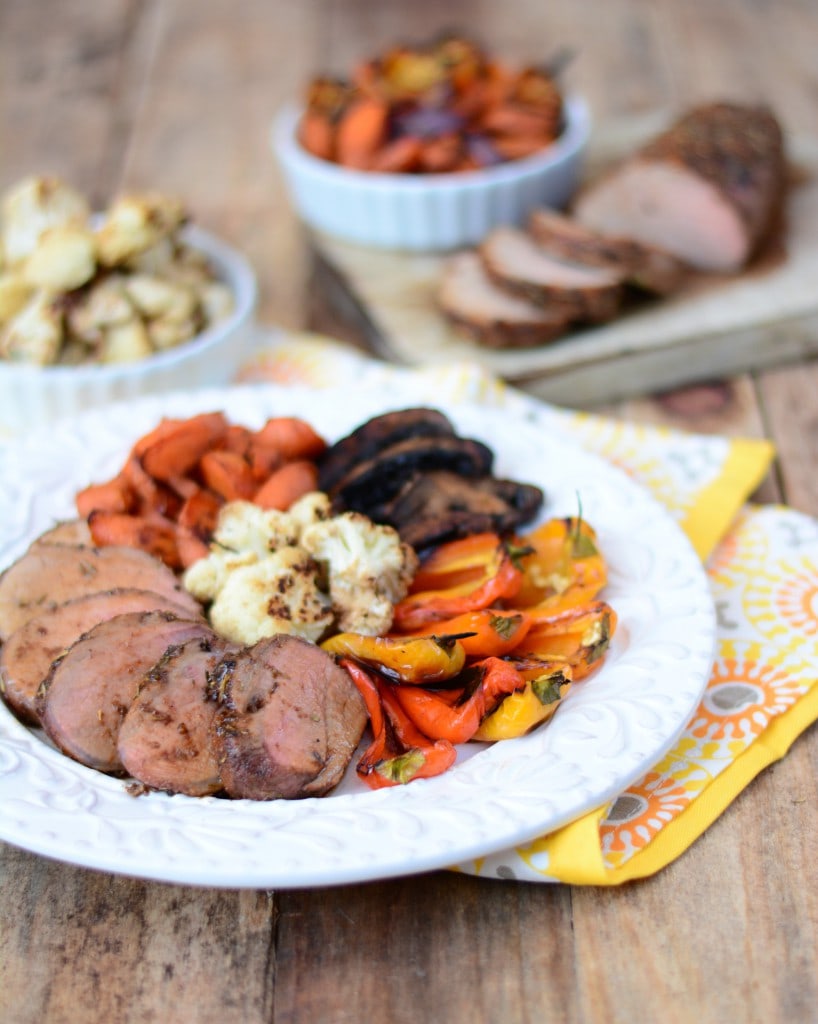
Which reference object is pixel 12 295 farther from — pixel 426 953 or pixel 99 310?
pixel 426 953

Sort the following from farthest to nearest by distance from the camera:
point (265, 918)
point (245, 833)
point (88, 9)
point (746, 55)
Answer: point (88, 9), point (746, 55), point (265, 918), point (245, 833)

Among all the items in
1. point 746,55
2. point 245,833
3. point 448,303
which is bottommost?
point 746,55

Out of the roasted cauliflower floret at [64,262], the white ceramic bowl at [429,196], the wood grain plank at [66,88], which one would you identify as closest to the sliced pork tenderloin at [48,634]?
the roasted cauliflower floret at [64,262]

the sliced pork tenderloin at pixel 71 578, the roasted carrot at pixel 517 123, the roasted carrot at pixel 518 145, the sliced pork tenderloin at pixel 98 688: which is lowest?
the roasted carrot at pixel 518 145

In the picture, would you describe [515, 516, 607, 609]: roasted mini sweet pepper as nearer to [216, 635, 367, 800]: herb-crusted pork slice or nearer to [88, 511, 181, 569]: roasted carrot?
[216, 635, 367, 800]: herb-crusted pork slice

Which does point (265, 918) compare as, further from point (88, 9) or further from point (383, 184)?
point (88, 9)

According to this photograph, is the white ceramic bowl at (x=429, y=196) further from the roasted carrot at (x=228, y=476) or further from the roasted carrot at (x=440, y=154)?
the roasted carrot at (x=228, y=476)

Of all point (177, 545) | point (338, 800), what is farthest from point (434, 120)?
point (338, 800)
